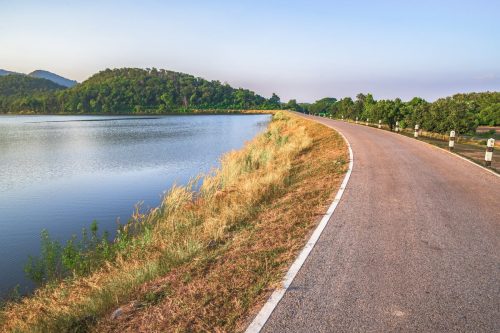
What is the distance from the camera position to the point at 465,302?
389 centimetres

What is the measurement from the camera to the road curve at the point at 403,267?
11.9 ft

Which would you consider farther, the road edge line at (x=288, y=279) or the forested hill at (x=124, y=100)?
the forested hill at (x=124, y=100)

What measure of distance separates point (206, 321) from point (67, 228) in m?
9.91

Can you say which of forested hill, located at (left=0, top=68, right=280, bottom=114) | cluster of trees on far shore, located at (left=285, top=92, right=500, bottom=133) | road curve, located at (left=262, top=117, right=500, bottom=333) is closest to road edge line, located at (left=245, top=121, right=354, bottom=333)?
road curve, located at (left=262, top=117, right=500, bottom=333)

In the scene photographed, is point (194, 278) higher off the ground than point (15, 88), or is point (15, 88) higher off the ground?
point (15, 88)

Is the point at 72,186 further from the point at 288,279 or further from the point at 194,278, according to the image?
the point at 288,279

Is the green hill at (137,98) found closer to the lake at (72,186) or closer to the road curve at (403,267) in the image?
the lake at (72,186)


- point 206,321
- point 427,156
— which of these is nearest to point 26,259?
point 206,321

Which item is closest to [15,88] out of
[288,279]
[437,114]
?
[437,114]

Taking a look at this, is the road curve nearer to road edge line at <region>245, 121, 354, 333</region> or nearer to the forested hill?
road edge line at <region>245, 121, 354, 333</region>

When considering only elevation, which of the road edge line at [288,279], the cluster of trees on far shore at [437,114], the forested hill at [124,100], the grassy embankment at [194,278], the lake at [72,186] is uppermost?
the forested hill at [124,100]

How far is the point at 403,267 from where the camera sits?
477 cm

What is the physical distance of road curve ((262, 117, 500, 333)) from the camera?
362cm

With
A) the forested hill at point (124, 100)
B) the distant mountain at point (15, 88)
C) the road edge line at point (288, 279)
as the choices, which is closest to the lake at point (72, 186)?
the road edge line at point (288, 279)
